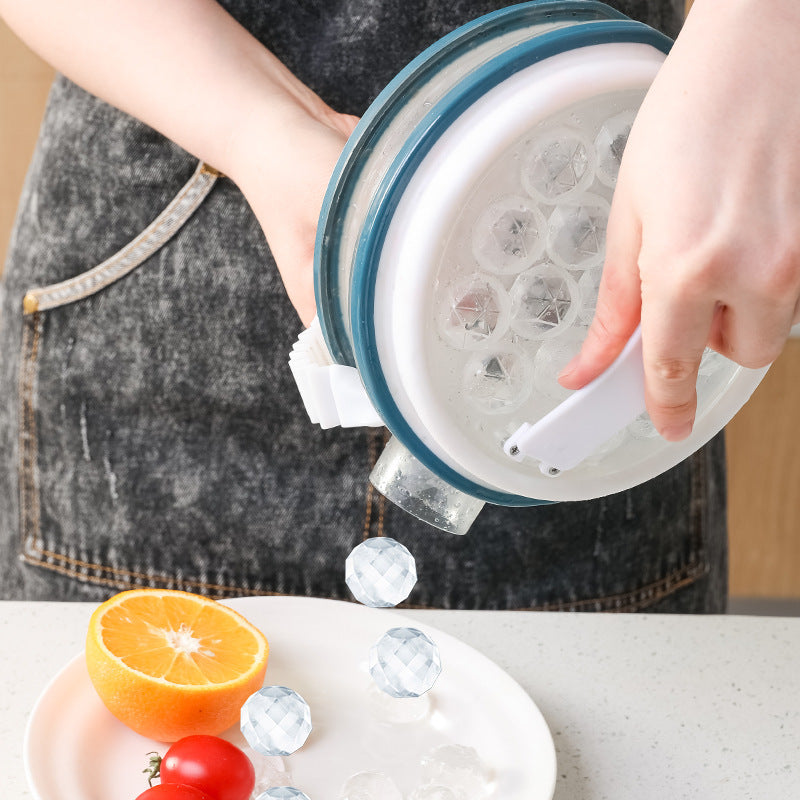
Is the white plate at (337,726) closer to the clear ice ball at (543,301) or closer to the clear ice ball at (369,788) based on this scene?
the clear ice ball at (369,788)

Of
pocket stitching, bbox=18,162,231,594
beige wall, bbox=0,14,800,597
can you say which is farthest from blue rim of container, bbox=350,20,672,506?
beige wall, bbox=0,14,800,597

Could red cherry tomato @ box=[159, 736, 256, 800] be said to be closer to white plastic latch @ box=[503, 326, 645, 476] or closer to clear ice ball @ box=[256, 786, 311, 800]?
clear ice ball @ box=[256, 786, 311, 800]

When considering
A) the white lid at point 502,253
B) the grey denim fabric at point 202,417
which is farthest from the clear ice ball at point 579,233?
the grey denim fabric at point 202,417

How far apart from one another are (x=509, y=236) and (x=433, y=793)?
1.04 feet

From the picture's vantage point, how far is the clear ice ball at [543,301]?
0.50m

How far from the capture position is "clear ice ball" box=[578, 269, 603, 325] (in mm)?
523

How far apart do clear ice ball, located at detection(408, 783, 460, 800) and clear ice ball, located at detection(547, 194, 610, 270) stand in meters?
0.30

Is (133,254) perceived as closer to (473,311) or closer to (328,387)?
(328,387)

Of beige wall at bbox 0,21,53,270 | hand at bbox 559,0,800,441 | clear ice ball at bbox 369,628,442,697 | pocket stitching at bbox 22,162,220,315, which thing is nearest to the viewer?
hand at bbox 559,0,800,441

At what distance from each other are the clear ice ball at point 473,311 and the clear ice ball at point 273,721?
241mm

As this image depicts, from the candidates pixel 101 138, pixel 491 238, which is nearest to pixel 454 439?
pixel 491 238

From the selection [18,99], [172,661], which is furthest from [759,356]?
[18,99]

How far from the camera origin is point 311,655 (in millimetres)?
719

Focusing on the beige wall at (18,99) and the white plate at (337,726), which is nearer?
the white plate at (337,726)
